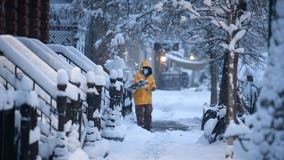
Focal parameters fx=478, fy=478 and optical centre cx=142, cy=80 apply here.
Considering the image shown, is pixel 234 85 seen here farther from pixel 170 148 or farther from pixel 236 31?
pixel 170 148

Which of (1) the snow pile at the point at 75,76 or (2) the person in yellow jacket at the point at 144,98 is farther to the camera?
(2) the person in yellow jacket at the point at 144,98

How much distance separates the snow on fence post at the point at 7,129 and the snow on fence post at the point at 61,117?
954mm

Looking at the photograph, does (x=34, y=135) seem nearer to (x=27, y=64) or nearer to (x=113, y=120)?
(x=27, y=64)

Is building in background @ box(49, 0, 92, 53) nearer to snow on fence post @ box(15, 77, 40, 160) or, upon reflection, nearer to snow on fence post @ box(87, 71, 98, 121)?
snow on fence post @ box(87, 71, 98, 121)

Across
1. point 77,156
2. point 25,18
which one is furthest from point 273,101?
point 25,18

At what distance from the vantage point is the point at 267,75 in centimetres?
499

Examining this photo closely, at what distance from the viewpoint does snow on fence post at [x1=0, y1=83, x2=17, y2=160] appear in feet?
18.4

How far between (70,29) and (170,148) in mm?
9354

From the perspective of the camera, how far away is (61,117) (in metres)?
6.96

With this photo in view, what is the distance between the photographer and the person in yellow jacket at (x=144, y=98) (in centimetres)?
1434

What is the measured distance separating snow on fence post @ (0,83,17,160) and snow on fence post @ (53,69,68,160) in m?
0.95

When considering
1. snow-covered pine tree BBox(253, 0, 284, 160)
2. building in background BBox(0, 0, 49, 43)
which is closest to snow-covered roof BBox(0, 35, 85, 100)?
building in background BBox(0, 0, 49, 43)

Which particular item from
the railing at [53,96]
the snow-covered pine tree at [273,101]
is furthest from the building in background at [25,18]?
the snow-covered pine tree at [273,101]

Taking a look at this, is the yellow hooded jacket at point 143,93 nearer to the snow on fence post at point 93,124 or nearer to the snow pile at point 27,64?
the snow on fence post at point 93,124
